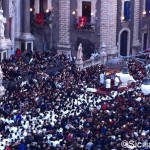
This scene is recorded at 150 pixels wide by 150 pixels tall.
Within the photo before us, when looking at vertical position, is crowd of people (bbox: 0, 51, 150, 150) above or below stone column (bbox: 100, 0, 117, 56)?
below

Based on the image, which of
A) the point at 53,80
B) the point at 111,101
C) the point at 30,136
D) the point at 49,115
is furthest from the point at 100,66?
the point at 30,136

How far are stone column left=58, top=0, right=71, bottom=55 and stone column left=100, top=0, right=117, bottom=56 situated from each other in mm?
3664

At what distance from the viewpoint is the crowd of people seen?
1340 inches

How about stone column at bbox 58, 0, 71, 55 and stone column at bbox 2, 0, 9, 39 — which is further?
stone column at bbox 58, 0, 71, 55

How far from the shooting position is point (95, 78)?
51.2 metres

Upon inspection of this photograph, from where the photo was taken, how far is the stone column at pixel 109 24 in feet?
200

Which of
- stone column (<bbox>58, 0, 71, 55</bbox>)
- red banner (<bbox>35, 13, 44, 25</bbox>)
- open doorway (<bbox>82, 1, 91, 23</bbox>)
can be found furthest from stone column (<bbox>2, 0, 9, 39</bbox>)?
open doorway (<bbox>82, 1, 91, 23</bbox>)

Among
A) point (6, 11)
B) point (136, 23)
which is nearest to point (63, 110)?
point (6, 11)

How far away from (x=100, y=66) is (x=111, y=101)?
41.6 feet

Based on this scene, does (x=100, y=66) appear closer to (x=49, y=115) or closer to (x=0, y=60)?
(x=0, y=60)

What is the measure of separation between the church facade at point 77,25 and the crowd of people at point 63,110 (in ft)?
21.5

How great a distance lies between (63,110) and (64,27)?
895 inches

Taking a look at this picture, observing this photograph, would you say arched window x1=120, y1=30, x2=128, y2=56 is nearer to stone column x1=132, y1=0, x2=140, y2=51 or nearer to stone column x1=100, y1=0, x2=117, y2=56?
stone column x1=132, y1=0, x2=140, y2=51

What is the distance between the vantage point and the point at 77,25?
62.3 m
